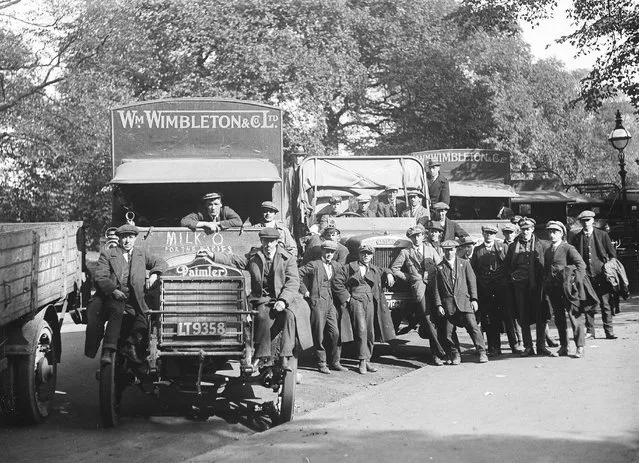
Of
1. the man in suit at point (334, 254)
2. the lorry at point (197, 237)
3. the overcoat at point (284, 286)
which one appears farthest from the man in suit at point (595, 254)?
the overcoat at point (284, 286)

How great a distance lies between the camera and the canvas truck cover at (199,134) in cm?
1166

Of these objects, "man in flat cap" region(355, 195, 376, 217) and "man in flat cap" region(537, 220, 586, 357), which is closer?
"man in flat cap" region(537, 220, 586, 357)

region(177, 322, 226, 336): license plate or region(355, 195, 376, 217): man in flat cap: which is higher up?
region(355, 195, 376, 217): man in flat cap

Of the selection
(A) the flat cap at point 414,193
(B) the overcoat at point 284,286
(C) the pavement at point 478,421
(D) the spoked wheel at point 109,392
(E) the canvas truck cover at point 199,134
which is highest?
(E) the canvas truck cover at point 199,134

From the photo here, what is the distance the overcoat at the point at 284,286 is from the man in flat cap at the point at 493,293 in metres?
3.80

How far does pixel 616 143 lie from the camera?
19.8 metres

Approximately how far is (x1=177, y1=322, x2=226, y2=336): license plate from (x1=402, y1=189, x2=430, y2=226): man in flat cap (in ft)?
21.5

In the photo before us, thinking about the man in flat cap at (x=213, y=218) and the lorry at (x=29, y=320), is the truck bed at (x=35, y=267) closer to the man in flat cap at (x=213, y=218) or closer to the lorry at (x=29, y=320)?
the lorry at (x=29, y=320)

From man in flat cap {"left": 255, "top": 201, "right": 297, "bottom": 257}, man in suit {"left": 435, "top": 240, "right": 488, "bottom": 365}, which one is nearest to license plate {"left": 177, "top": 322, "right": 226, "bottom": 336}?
man in flat cap {"left": 255, "top": 201, "right": 297, "bottom": 257}

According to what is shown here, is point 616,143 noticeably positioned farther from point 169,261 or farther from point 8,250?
point 8,250

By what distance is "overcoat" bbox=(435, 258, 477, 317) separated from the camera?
11.0 meters

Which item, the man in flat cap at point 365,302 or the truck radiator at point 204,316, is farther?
the man in flat cap at point 365,302

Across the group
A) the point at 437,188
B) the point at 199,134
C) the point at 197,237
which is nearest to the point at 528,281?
the point at 437,188

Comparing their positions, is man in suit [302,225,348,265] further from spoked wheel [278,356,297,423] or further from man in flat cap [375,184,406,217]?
spoked wheel [278,356,297,423]
